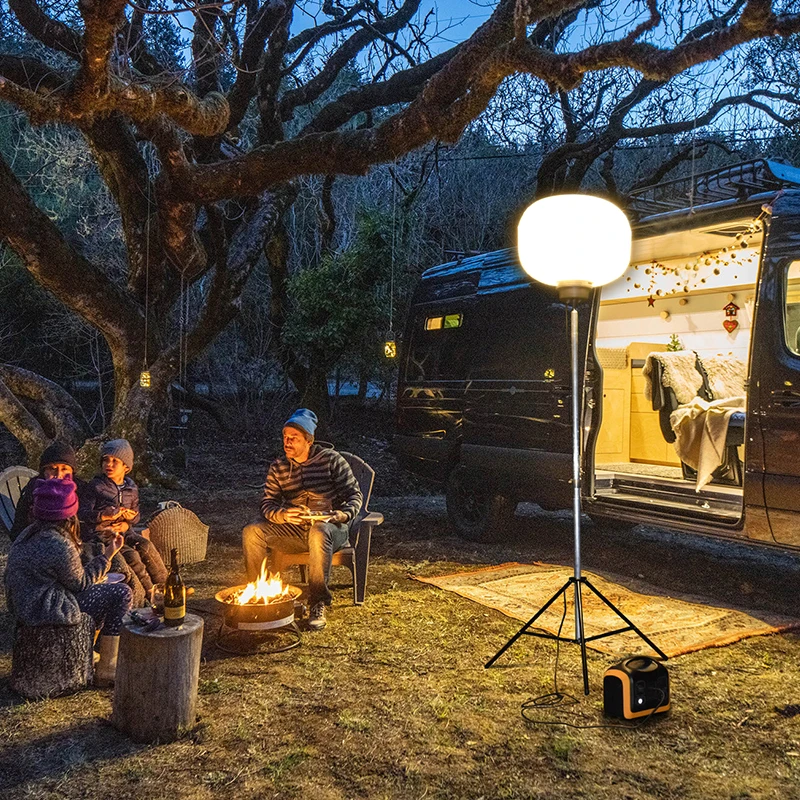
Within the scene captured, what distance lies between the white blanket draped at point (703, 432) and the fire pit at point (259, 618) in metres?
3.09

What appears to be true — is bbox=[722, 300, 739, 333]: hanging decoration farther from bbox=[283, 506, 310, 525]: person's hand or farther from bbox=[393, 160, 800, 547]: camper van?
bbox=[283, 506, 310, 525]: person's hand

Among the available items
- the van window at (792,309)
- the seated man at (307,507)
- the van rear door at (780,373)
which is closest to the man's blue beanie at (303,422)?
the seated man at (307,507)

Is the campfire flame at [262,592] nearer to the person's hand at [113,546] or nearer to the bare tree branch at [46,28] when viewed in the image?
the person's hand at [113,546]

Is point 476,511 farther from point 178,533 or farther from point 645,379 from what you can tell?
point 178,533

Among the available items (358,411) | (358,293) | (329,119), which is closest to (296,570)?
(329,119)

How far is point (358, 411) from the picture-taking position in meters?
16.0

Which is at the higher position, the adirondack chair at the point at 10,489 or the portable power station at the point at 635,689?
the adirondack chair at the point at 10,489

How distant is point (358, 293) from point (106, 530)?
922cm

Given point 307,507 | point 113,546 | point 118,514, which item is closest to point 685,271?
point 307,507

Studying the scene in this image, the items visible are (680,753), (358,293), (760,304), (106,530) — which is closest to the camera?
(680,753)

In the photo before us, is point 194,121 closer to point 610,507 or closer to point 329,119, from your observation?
point 329,119

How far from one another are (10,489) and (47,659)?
176 centimetres

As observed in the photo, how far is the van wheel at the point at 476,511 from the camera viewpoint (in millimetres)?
7172

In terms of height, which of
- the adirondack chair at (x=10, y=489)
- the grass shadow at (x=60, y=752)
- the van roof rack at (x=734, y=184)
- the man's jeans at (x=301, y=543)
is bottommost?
the grass shadow at (x=60, y=752)
